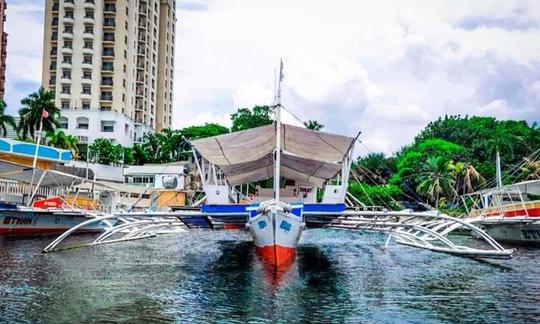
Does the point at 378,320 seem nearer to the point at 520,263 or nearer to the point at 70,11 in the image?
the point at 520,263

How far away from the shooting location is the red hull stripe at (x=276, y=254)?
16734 millimetres

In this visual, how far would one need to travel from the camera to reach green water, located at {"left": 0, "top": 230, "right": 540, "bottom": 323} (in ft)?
35.3

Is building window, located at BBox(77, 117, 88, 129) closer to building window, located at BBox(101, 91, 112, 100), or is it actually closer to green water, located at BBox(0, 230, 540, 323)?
building window, located at BBox(101, 91, 112, 100)

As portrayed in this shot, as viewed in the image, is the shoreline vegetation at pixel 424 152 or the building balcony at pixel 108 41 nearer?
the shoreline vegetation at pixel 424 152

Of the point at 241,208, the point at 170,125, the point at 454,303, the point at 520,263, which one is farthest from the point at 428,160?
the point at 170,125

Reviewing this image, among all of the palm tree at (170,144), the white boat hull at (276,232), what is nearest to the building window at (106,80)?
the palm tree at (170,144)

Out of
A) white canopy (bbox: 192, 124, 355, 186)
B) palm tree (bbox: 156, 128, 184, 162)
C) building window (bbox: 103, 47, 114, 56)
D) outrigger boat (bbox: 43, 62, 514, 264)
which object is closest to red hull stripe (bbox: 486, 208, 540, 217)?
outrigger boat (bbox: 43, 62, 514, 264)

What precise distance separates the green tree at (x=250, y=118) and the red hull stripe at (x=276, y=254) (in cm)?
5866

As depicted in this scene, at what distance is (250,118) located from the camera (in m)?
77.8

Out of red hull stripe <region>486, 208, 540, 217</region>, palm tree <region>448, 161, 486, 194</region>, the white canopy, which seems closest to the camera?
the white canopy

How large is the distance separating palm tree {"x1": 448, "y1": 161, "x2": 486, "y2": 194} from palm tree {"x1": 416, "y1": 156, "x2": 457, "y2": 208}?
1.79 ft

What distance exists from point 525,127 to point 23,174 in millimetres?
63170

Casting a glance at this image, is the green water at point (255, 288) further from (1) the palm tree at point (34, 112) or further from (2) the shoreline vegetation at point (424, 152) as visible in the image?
(1) the palm tree at point (34, 112)

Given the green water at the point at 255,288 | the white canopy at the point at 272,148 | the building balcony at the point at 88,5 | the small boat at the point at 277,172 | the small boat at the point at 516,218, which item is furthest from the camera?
the building balcony at the point at 88,5
